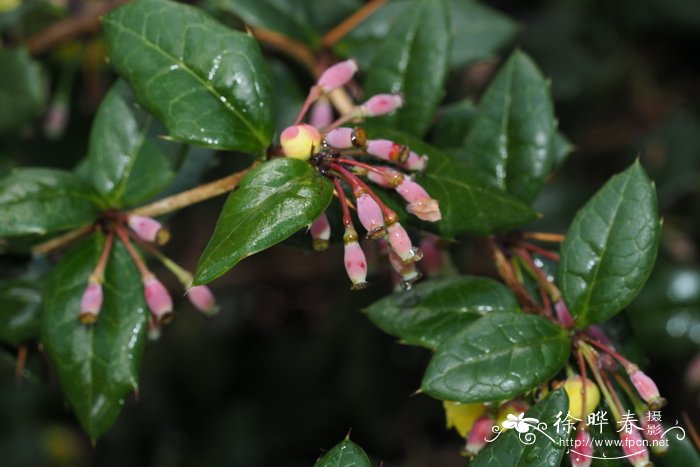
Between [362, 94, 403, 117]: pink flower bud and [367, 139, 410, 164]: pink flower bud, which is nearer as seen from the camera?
[367, 139, 410, 164]: pink flower bud

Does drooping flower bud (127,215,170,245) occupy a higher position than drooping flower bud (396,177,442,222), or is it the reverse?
drooping flower bud (396,177,442,222)

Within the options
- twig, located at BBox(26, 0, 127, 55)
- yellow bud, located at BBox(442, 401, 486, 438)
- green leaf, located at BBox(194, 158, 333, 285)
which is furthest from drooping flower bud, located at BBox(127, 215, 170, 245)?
twig, located at BBox(26, 0, 127, 55)

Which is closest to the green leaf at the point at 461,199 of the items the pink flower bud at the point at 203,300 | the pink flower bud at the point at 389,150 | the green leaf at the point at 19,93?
the pink flower bud at the point at 389,150

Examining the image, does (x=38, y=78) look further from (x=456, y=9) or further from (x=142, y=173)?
(x=456, y=9)

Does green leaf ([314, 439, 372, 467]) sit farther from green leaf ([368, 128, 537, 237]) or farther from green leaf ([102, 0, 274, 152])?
green leaf ([102, 0, 274, 152])

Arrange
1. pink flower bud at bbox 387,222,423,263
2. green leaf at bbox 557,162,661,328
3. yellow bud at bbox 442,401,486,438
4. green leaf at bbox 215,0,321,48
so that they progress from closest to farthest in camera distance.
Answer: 1. pink flower bud at bbox 387,222,423,263
2. green leaf at bbox 557,162,661,328
3. yellow bud at bbox 442,401,486,438
4. green leaf at bbox 215,0,321,48

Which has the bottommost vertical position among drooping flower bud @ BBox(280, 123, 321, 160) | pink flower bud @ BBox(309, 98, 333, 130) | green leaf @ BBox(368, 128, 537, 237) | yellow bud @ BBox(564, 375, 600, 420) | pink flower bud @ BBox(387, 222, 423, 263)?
yellow bud @ BBox(564, 375, 600, 420)

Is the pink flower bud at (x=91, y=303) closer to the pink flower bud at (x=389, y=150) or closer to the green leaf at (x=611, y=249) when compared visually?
the pink flower bud at (x=389, y=150)
